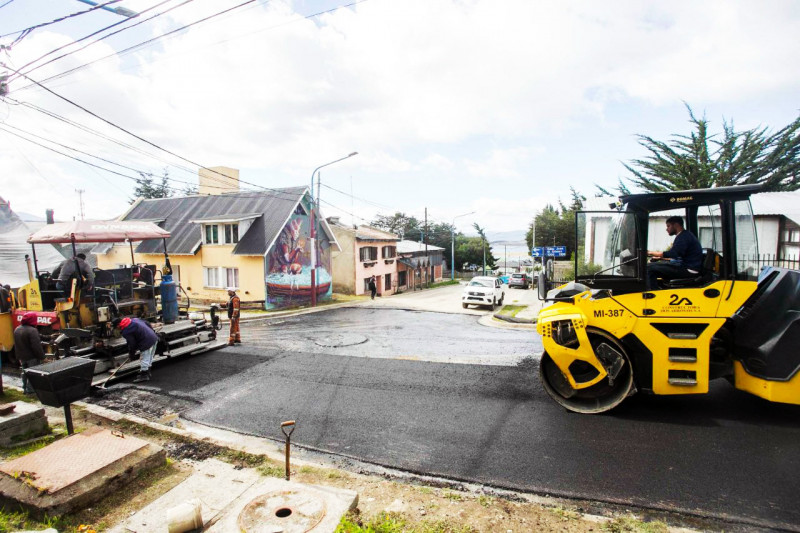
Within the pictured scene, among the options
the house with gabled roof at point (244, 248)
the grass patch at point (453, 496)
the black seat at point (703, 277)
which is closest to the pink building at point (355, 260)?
the house with gabled roof at point (244, 248)

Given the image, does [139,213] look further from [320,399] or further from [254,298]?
[320,399]

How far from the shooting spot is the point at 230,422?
635 centimetres

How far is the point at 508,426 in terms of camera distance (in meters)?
5.65

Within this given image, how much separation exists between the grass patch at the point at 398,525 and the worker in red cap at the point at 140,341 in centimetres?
659

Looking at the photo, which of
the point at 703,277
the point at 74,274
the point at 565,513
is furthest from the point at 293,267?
the point at 565,513

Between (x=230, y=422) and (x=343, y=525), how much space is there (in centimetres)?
371

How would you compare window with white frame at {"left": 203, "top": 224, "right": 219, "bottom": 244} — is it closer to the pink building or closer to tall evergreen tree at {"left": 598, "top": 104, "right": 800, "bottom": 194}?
the pink building

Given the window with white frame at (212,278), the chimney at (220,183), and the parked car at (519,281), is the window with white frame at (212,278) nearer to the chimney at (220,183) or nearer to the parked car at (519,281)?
the chimney at (220,183)

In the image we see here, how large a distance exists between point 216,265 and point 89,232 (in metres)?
17.6

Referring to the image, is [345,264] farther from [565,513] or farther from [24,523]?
[565,513]

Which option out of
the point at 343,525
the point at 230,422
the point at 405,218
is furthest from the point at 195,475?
the point at 405,218

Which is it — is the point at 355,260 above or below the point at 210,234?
below

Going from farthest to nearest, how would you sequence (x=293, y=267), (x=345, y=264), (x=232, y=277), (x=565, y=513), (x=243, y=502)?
(x=345, y=264) → (x=293, y=267) → (x=232, y=277) → (x=565, y=513) → (x=243, y=502)

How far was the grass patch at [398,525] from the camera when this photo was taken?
353 centimetres
